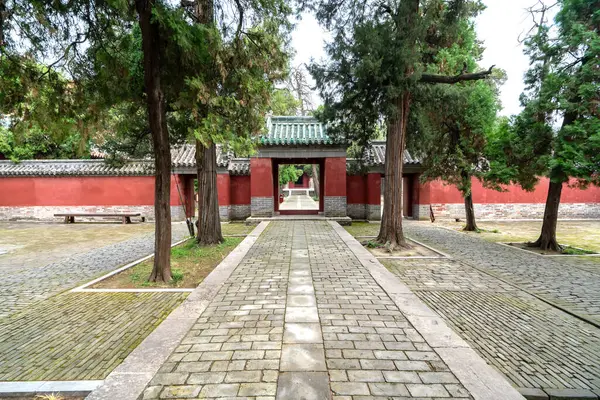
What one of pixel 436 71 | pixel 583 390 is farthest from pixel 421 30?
pixel 583 390

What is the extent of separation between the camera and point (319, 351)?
102 inches

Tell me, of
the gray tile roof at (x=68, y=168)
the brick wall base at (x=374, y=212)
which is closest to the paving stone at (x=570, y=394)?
the brick wall base at (x=374, y=212)

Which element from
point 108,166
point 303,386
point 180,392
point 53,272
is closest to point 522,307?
point 303,386

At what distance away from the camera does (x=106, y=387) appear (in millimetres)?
2172

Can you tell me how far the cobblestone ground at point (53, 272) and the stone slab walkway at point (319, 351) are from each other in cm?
270

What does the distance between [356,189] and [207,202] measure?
28.3 feet

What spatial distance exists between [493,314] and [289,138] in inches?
423

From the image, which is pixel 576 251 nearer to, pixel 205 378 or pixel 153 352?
pixel 205 378

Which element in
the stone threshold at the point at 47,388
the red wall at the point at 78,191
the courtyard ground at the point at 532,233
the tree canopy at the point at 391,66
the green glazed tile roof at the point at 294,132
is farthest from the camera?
the red wall at the point at 78,191

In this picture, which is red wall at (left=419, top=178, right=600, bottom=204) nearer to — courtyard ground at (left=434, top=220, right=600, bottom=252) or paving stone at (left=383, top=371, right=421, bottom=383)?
courtyard ground at (left=434, top=220, right=600, bottom=252)

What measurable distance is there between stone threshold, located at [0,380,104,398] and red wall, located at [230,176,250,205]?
12.6m

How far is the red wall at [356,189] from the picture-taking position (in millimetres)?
14656

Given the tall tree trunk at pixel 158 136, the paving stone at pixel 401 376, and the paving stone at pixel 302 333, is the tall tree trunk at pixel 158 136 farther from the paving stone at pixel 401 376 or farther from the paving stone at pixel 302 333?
the paving stone at pixel 401 376

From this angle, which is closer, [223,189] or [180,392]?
[180,392]
